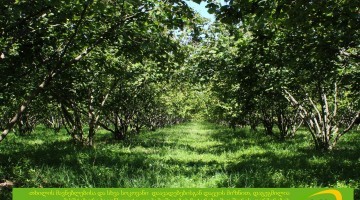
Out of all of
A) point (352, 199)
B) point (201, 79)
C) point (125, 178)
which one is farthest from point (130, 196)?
point (201, 79)

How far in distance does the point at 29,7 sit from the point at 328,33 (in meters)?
6.87

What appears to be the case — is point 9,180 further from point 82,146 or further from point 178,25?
point 82,146

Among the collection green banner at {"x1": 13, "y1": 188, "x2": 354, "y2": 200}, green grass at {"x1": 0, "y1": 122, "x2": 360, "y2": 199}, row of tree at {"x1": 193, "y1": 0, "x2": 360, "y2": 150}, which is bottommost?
green grass at {"x1": 0, "y1": 122, "x2": 360, "y2": 199}

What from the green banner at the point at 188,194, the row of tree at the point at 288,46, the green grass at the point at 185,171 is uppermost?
the row of tree at the point at 288,46

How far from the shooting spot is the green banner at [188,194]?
6.02 meters

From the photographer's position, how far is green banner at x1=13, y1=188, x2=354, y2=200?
19.7 feet

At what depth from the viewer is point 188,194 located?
254 inches

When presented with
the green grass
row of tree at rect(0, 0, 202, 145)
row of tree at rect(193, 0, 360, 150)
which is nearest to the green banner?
the green grass

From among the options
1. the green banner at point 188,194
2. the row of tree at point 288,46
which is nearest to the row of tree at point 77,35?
the row of tree at point 288,46

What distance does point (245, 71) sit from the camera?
9273 mm

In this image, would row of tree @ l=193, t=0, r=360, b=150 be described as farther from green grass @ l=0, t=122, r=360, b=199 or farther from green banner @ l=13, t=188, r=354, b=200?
green banner @ l=13, t=188, r=354, b=200

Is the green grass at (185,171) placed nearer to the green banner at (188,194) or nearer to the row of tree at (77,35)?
the green banner at (188,194)

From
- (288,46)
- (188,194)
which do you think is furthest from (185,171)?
(288,46)

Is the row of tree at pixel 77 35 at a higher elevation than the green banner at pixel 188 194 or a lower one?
higher
